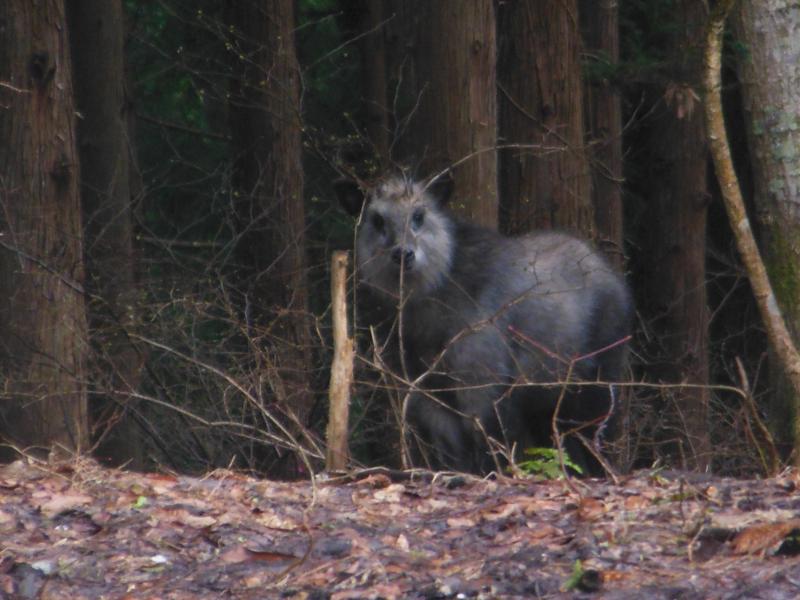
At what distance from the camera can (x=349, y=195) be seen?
1065cm

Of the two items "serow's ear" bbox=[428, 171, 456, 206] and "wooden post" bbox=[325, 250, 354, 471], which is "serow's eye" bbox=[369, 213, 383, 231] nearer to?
"serow's ear" bbox=[428, 171, 456, 206]

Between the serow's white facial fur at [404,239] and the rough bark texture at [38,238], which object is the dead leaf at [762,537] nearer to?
the serow's white facial fur at [404,239]

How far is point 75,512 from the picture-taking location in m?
6.23

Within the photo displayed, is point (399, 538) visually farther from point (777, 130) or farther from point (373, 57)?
point (373, 57)

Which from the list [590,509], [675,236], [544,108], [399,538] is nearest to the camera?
[399,538]

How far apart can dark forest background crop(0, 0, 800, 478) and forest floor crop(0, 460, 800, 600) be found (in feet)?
2.49

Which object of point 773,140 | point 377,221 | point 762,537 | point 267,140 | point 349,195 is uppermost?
point 267,140

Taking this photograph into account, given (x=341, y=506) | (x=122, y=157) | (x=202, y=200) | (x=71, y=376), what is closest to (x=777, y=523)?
(x=341, y=506)

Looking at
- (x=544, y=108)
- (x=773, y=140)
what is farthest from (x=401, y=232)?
(x=544, y=108)

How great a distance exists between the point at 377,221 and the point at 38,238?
2.34 m

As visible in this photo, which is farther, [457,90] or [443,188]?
[457,90]

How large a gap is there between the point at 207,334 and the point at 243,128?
2.48m

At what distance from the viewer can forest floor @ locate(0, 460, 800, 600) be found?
16.7 feet

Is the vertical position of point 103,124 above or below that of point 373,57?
below
